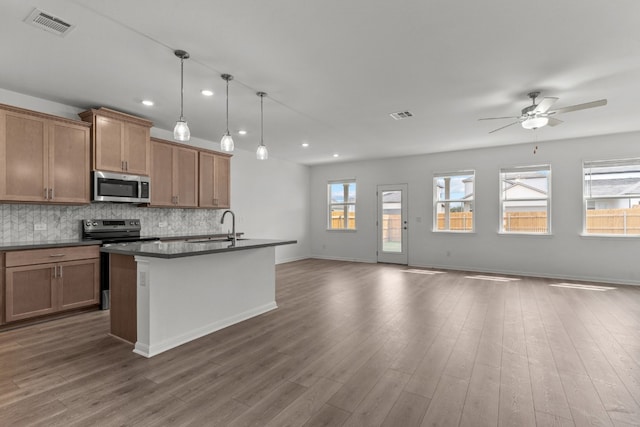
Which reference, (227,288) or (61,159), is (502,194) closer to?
(227,288)

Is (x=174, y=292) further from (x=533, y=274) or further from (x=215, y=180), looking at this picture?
(x=533, y=274)

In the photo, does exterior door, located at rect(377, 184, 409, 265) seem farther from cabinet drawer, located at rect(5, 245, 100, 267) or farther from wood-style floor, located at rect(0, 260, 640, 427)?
cabinet drawer, located at rect(5, 245, 100, 267)

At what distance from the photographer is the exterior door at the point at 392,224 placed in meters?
8.13

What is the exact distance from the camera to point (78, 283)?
Result: 4004 millimetres

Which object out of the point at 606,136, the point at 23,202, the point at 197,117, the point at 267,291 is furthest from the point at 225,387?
the point at 606,136

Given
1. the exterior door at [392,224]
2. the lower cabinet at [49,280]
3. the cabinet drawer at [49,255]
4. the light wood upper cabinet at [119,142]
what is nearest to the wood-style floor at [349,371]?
the lower cabinet at [49,280]

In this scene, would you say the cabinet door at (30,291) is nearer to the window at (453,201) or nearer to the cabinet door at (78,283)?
the cabinet door at (78,283)

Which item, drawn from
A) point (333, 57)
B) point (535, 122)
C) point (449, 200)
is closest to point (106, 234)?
point (333, 57)

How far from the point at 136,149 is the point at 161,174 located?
572 mm

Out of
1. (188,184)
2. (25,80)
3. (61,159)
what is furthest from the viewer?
(188,184)

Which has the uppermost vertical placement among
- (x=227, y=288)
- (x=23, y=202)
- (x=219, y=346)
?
(x=23, y=202)

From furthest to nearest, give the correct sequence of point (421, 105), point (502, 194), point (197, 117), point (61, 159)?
point (502, 194) → point (197, 117) → point (421, 105) → point (61, 159)

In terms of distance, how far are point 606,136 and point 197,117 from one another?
289 inches

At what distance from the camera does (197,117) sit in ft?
16.0
